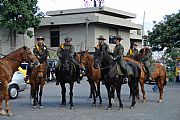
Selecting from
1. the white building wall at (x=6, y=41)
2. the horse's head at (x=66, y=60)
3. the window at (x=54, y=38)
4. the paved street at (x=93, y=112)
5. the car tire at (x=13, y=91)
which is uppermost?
the window at (x=54, y=38)

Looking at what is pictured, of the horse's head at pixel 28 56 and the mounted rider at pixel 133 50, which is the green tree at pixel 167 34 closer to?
the mounted rider at pixel 133 50

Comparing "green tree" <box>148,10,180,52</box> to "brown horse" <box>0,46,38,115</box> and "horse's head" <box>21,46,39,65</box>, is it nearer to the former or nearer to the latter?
"horse's head" <box>21,46,39,65</box>

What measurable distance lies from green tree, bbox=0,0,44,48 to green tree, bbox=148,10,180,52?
43.5 feet

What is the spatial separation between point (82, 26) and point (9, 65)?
32001 mm

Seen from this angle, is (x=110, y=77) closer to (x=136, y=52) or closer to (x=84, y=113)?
(x=84, y=113)

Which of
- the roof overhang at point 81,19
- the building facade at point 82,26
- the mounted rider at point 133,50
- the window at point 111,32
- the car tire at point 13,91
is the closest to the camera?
the car tire at point 13,91

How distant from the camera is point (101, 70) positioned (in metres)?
13.7

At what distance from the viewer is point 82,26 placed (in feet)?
143

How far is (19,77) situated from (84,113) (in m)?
6.22

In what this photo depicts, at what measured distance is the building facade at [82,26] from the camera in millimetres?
42438

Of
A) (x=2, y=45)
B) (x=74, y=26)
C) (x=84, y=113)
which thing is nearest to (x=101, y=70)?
(x=84, y=113)

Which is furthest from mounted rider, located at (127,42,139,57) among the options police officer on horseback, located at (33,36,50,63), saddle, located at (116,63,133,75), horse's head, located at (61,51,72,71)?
police officer on horseback, located at (33,36,50,63)

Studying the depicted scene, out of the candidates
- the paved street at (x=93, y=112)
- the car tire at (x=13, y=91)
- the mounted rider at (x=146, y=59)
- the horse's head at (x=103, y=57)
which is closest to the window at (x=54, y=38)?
the car tire at (x=13, y=91)

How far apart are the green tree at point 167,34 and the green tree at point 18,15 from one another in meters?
13.3
